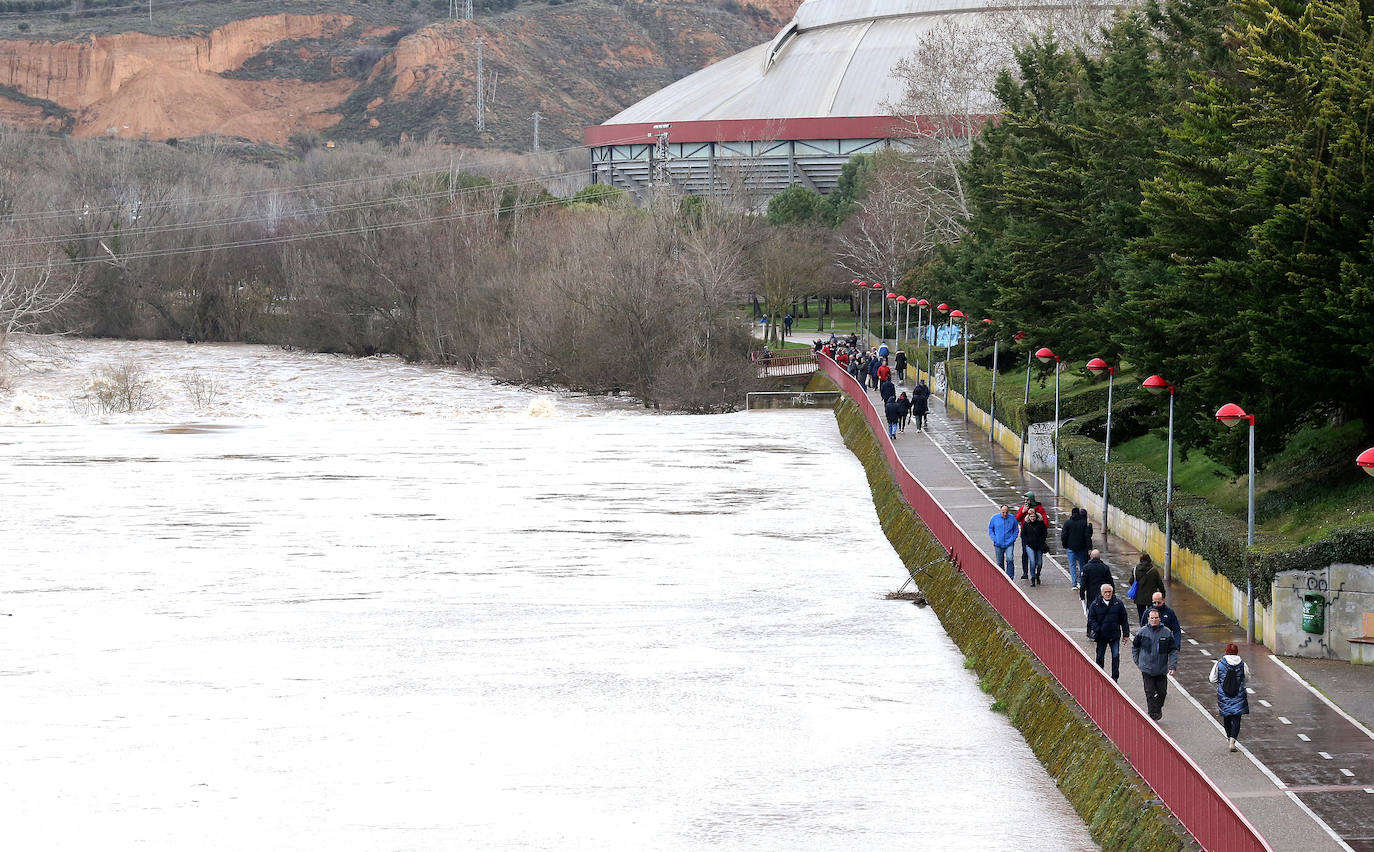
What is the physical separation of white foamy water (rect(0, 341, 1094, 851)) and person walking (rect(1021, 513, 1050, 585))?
1.74m

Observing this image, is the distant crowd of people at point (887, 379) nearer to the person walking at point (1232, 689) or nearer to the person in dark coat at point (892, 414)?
the person in dark coat at point (892, 414)

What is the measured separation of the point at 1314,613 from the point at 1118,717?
14.0ft

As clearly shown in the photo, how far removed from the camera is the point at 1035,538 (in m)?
22.7

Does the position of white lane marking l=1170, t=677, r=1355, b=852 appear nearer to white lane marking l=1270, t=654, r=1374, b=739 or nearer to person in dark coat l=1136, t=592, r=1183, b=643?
person in dark coat l=1136, t=592, r=1183, b=643

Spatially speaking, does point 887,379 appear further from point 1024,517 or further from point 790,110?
point 790,110

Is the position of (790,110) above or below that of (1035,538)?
above

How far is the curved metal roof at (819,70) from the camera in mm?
109000

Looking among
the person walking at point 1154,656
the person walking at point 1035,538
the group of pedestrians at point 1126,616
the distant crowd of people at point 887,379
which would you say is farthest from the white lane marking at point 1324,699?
the distant crowd of people at point 887,379

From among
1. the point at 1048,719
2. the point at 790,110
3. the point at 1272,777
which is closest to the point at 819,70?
the point at 790,110

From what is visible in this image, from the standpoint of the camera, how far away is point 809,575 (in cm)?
2977

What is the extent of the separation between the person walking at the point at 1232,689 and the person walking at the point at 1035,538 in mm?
7921

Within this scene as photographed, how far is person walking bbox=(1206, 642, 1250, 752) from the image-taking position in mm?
14281

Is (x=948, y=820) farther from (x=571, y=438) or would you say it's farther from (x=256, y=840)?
(x=571, y=438)

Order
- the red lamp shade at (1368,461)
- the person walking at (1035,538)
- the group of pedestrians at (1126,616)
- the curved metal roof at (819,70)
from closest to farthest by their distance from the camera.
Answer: the group of pedestrians at (1126,616) < the red lamp shade at (1368,461) < the person walking at (1035,538) < the curved metal roof at (819,70)
